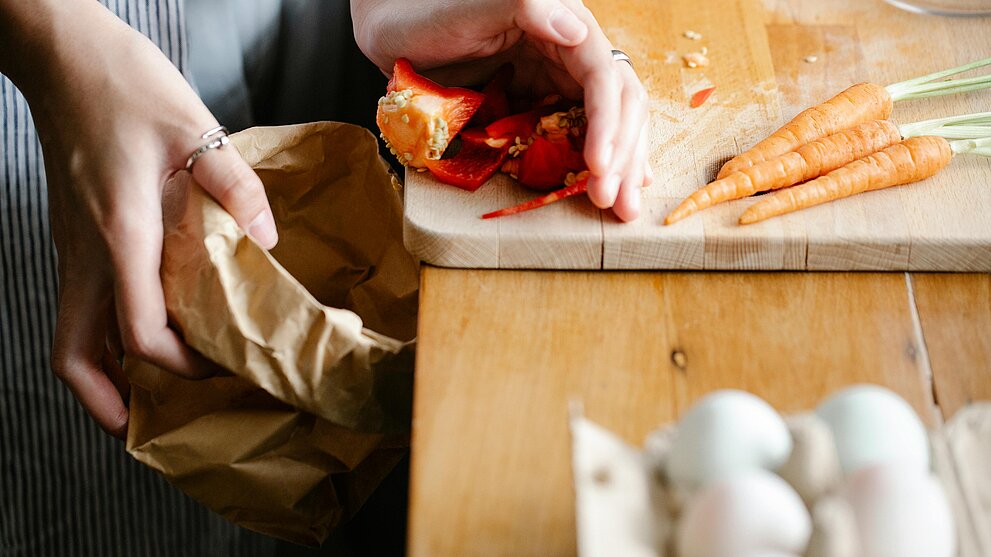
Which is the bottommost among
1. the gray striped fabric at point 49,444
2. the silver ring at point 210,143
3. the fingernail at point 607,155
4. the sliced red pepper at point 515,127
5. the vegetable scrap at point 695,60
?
the gray striped fabric at point 49,444

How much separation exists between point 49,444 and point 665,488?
962mm

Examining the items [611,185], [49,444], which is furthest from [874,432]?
[49,444]

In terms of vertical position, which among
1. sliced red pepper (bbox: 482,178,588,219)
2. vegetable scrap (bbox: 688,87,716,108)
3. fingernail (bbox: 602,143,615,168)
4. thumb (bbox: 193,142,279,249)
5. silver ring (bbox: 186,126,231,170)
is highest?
silver ring (bbox: 186,126,231,170)

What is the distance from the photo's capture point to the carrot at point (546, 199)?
846 mm

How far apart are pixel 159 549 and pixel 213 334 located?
696 mm

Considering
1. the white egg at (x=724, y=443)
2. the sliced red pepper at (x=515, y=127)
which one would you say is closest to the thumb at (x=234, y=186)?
the sliced red pepper at (x=515, y=127)

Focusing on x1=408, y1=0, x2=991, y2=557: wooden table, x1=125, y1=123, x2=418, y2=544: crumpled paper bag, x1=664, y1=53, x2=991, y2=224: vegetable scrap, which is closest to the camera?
x1=408, y1=0, x2=991, y2=557: wooden table

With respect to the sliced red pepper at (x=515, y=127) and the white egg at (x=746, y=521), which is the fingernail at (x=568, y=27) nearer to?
the sliced red pepper at (x=515, y=127)

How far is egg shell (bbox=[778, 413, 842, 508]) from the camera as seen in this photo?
1.62ft

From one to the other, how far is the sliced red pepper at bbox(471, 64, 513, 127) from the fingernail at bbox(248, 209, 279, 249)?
0.80ft

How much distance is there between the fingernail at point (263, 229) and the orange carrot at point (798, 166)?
1.19 ft

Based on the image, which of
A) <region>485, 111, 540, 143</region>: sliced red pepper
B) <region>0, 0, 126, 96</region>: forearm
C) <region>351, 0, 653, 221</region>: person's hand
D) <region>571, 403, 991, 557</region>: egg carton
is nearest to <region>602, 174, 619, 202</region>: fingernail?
<region>351, 0, 653, 221</region>: person's hand

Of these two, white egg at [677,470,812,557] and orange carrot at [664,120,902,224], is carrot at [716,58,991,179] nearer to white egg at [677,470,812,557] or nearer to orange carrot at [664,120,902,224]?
orange carrot at [664,120,902,224]

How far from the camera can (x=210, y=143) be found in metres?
0.83
